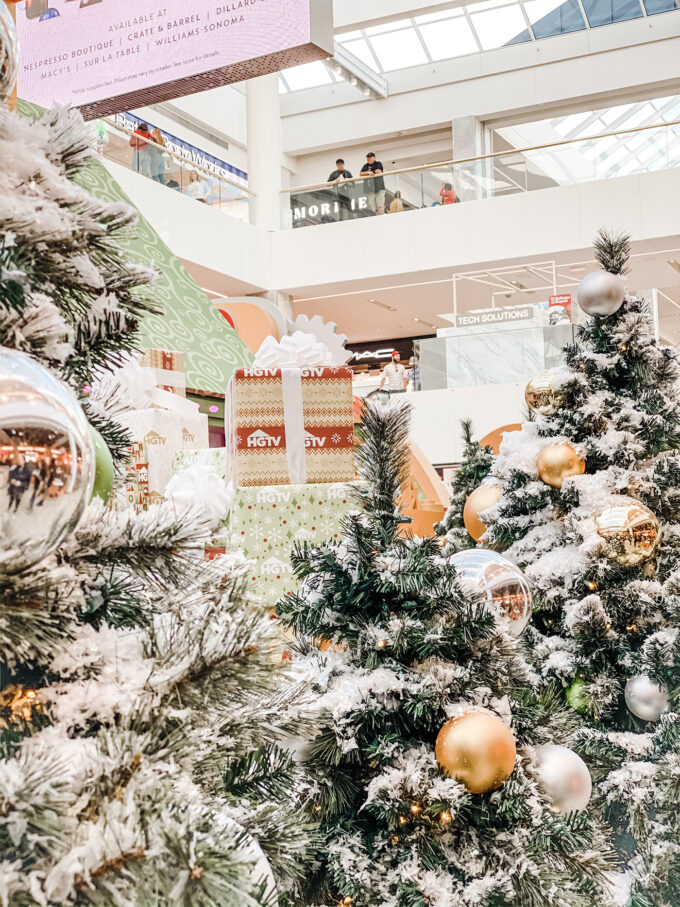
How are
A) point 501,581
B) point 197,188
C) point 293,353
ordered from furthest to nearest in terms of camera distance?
point 197,188, point 293,353, point 501,581

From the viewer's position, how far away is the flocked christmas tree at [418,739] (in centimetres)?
149

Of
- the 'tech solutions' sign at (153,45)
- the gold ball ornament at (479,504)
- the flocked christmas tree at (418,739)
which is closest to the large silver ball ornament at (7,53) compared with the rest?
the flocked christmas tree at (418,739)

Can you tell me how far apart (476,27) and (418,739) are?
18379 mm

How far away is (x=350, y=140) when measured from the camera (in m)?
19.8

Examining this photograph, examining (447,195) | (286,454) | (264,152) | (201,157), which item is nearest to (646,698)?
(286,454)

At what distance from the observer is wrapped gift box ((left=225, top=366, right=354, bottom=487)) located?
3104 mm

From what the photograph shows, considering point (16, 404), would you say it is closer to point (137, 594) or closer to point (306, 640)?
point (137, 594)

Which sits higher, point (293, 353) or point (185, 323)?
point (185, 323)

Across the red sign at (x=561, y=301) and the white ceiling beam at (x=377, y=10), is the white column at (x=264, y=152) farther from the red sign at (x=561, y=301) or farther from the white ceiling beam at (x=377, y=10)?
the red sign at (x=561, y=301)

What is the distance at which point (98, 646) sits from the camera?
1062 millimetres

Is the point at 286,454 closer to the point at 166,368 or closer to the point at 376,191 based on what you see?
the point at 166,368

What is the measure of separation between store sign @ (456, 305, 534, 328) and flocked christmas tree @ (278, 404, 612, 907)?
401 inches

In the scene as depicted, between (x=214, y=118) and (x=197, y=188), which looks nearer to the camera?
(x=197, y=188)

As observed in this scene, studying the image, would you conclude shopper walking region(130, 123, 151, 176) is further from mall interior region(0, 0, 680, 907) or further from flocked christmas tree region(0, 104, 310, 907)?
flocked christmas tree region(0, 104, 310, 907)
